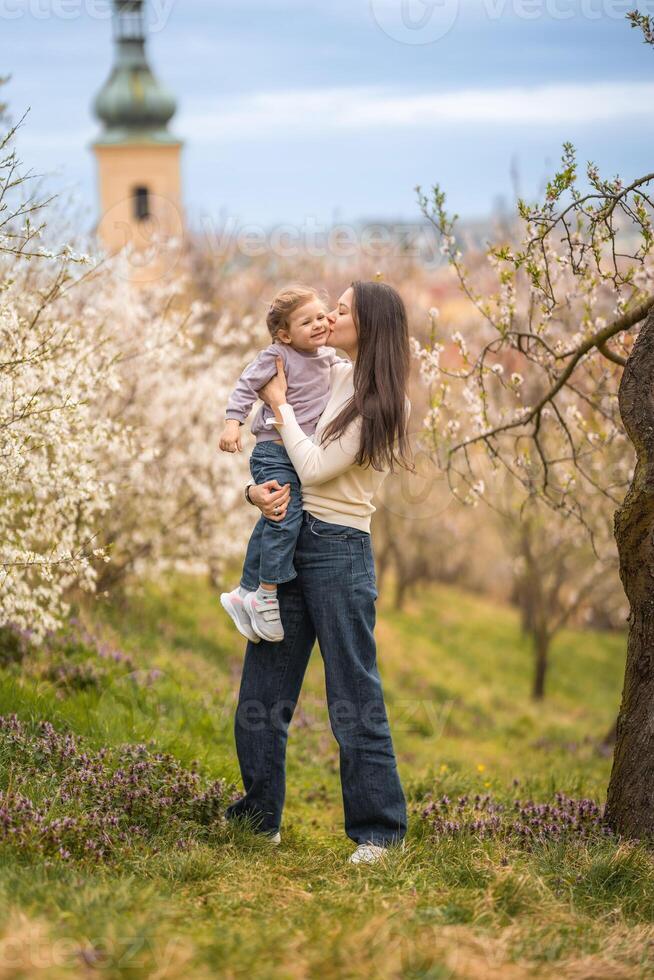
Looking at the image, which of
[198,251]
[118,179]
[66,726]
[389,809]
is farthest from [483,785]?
[118,179]

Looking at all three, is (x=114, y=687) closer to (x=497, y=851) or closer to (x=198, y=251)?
(x=497, y=851)

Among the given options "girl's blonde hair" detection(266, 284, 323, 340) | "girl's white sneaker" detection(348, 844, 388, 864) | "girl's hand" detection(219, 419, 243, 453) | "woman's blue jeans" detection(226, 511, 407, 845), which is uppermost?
"girl's blonde hair" detection(266, 284, 323, 340)

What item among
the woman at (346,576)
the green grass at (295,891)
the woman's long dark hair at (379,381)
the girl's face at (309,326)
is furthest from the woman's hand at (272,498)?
the green grass at (295,891)

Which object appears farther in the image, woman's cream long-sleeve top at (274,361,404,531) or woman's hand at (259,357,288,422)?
woman's hand at (259,357,288,422)

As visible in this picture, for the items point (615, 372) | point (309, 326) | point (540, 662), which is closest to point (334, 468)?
point (309, 326)

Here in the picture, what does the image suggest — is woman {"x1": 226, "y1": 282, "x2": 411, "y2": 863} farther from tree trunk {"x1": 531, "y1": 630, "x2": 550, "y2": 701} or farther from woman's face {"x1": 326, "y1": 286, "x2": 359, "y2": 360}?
tree trunk {"x1": 531, "y1": 630, "x2": 550, "y2": 701}

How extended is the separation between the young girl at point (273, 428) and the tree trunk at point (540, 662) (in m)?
9.19

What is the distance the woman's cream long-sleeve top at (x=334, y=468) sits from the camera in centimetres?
349

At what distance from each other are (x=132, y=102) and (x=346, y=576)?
126 ft

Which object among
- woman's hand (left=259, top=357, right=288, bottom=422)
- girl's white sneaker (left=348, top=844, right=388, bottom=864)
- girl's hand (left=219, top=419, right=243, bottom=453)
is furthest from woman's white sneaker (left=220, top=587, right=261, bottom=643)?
girl's white sneaker (left=348, top=844, right=388, bottom=864)

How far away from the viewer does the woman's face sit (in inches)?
142

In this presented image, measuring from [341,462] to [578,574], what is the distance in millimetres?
13263

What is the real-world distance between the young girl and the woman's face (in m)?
0.04

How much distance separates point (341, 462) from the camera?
3.49m
